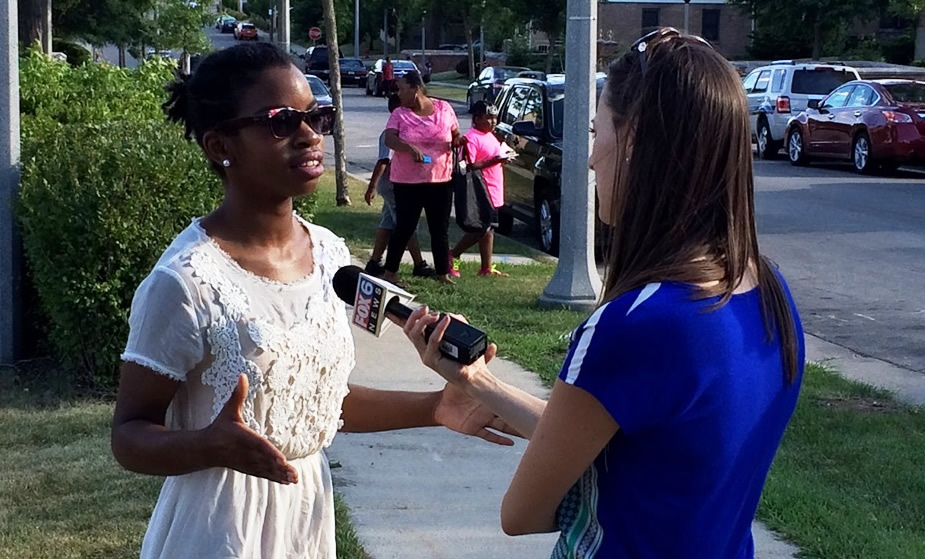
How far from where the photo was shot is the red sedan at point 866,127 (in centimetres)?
2133

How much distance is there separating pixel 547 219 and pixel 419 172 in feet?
10.9

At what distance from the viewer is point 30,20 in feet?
66.6

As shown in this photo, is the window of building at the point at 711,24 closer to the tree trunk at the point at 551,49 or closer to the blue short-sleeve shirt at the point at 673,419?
the tree trunk at the point at 551,49

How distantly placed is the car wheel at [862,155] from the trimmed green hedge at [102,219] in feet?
55.7

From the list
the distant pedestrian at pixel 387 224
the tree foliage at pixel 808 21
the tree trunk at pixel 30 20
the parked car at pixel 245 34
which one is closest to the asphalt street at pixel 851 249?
the parked car at pixel 245 34

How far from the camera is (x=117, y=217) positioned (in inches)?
274

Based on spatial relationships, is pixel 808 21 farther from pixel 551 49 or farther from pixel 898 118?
pixel 898 118

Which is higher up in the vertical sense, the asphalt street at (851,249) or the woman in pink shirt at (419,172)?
the woman in pink shirt at (419,172)

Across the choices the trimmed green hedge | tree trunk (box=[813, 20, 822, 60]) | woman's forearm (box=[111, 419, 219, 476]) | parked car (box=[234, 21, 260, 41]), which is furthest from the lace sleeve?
tree trunk (box=[813, 20, 822, 60])

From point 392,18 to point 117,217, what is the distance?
238 feet

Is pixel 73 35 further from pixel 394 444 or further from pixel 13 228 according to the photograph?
pixel 394 444

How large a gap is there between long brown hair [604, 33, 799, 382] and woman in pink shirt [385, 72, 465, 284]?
8.63 m

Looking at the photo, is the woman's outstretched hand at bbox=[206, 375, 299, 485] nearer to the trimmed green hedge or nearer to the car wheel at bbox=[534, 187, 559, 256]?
the trimmed green hedge

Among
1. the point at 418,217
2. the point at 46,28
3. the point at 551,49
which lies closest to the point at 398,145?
the point at 418,217
